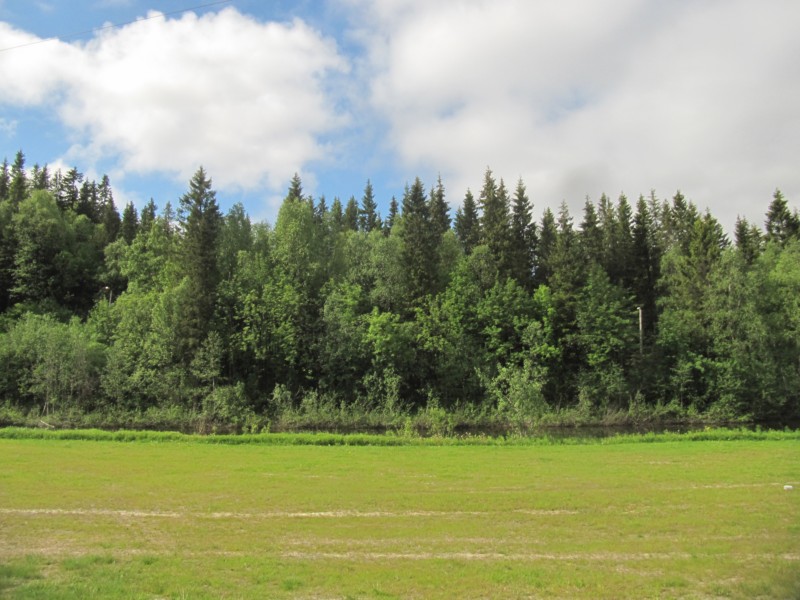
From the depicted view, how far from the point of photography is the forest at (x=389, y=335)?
5616 cm

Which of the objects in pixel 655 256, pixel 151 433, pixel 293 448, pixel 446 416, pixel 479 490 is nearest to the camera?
pixel 479 490

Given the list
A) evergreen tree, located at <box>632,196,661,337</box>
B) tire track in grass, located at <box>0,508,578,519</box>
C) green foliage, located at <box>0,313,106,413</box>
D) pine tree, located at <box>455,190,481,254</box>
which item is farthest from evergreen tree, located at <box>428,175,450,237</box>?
tire track in grass, located at <box>0,508,578,519</box>

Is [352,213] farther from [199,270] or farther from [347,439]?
[347,439]

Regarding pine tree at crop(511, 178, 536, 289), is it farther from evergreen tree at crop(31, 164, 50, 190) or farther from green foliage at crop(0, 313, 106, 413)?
evergreen tree at crop(31, 164, 50, 190)

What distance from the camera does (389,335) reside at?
190 feet

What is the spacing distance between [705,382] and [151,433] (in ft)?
179

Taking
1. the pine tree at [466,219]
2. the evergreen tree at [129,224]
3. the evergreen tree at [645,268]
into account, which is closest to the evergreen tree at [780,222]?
the evergreen tree at [645,268]

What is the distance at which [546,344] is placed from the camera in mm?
60656

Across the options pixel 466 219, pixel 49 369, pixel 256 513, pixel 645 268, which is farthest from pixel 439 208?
pixel 256 513

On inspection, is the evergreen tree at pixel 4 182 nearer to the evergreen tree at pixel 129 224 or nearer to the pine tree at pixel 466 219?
the evergreen tree at pixel 129 224

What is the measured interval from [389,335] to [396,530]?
4497cm

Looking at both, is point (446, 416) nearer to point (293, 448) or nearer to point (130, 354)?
point (293, 448)

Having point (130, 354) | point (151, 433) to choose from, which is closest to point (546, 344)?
point (151, 433)

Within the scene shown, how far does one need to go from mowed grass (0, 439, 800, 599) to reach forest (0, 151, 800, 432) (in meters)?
29.7
